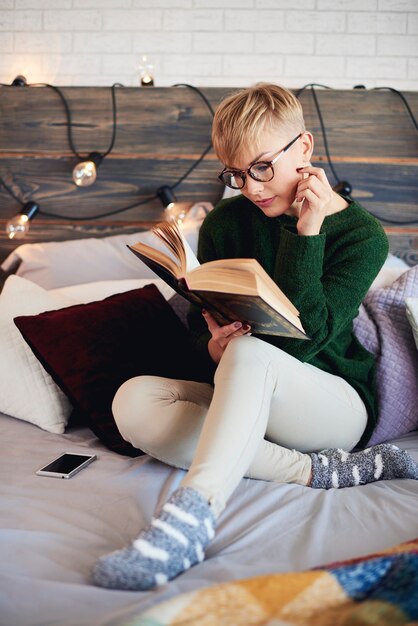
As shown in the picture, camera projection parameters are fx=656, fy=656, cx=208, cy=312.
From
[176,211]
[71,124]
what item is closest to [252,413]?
[176,211]

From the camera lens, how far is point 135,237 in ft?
7.36

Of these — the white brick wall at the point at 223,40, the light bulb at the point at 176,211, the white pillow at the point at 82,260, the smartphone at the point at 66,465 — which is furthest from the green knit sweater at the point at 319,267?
the white brick wall at the point at 223,40

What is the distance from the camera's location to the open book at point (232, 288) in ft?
3.19

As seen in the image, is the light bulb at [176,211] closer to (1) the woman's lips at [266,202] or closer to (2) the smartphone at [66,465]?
(1) the woman's lips at [266,202]

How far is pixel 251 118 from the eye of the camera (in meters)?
1.26

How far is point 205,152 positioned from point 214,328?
4.02ft

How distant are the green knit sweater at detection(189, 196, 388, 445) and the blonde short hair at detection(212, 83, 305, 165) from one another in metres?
0.19

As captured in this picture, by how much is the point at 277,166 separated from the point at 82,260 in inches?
42.2

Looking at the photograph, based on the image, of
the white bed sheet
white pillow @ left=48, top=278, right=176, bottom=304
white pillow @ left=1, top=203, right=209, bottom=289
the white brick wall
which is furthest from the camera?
the white brick wall

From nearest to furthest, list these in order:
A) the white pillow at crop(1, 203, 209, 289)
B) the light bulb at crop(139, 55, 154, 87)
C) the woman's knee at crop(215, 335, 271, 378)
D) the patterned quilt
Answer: the patterned quilt
the woman's knee at crop(215, 335, 271, 378)
the white pillow at crop(1, 203, 209, 289)
the light bulb at crop(139, 55, 154, 87)

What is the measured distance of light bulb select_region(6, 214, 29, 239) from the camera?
7.50 feet

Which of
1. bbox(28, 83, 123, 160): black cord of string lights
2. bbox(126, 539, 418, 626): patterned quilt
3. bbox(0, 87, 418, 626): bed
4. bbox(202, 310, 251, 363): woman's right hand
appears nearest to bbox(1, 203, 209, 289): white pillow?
bbox(0, 87, 418, 626): bed

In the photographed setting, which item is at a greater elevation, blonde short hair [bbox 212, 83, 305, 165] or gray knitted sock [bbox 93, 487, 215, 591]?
blonde short hair [bbox 212, 83, 305, 165]

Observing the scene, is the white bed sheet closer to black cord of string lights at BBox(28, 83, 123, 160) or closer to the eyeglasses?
the eyeglasses
